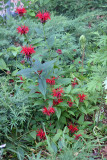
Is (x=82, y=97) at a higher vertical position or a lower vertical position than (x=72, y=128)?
higher

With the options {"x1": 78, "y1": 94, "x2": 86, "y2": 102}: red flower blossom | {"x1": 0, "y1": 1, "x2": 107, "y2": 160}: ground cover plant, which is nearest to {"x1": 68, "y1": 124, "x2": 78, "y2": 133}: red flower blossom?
{"x1": 0, "y1": 1, "x2": 107, "y2": 160}: ground cover plant

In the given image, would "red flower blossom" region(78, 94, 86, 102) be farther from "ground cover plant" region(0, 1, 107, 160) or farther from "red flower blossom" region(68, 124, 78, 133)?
"red flower blossom" region(68, 124, 78, 133)

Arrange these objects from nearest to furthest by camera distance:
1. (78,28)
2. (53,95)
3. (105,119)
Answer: (53,95)
(105,119)
(78,28)

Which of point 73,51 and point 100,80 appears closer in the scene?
point 100,80

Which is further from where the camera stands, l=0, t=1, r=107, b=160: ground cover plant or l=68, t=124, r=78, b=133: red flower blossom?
l=68, t=124, r=78, b=133: red flower blossom

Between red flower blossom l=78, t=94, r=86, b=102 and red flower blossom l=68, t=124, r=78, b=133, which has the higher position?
red flower blossom l=78, t=94, r=86, b=102

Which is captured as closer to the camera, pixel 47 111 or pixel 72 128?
pixel 47 111

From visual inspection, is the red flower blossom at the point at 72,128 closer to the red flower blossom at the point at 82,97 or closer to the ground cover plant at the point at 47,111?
the ground cover plant at the point at 47,111

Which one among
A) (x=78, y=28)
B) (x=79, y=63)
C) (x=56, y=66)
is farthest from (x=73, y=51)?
(x=56, y=66)

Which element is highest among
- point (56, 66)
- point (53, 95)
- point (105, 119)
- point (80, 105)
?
point (56, 66)

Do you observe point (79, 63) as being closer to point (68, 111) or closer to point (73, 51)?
point (73, 51)

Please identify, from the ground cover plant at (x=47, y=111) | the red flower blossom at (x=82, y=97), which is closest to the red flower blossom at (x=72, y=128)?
the ground cover plant at (x=47, y=111)

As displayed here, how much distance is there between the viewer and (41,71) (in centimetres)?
157

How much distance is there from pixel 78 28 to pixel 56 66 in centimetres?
155
